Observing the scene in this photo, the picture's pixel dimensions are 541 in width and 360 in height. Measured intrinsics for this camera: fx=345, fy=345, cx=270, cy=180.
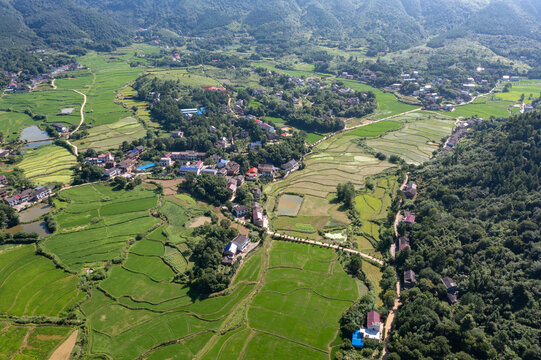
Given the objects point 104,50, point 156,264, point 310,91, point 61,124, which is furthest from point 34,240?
point 104,50

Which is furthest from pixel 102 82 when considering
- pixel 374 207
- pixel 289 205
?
pixel 374 207

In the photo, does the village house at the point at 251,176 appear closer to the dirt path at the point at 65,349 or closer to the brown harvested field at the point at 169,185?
the brown harvested field at the point at 169,185

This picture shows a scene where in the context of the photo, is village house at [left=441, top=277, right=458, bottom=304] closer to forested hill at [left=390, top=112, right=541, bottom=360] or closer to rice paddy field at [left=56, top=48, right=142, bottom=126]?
forested hill at [left=390, top=112, right=541, bottom=360]

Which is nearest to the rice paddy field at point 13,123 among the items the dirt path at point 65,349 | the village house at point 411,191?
the dirt path at point 65,349

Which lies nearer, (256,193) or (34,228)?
(34,228)

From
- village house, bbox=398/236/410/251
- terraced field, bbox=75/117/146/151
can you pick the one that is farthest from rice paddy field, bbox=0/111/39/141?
village house, bbox=398/236/410/251

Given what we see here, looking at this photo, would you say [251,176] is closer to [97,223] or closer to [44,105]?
[97,223]

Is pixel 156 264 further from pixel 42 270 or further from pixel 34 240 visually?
pixel 34 240

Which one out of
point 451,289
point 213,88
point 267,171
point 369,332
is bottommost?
point 369,332
